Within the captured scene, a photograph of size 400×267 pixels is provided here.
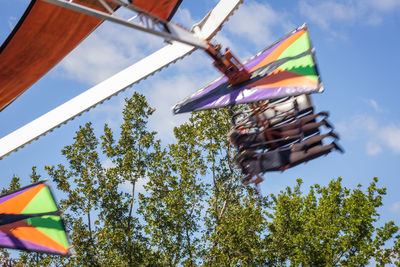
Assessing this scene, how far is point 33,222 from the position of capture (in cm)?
986

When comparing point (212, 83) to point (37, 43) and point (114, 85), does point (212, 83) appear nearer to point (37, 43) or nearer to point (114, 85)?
point (114, 85)

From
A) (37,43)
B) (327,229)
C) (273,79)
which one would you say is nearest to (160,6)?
(37,43)

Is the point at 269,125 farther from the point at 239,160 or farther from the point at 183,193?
the point at 183,193

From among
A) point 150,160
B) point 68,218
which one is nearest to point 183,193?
point 150,160

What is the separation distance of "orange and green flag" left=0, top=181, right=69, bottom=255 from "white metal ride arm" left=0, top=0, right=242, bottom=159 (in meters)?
1.79

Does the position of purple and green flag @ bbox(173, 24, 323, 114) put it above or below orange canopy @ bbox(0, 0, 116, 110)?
below

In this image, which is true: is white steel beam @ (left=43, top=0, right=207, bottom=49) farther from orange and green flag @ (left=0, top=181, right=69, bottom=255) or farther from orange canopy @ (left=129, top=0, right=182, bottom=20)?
orange and green flag @ (left=0, top=181, right=69, bottom=255)

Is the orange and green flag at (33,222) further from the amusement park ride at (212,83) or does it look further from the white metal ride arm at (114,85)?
the white metal ride arm at (114,85)

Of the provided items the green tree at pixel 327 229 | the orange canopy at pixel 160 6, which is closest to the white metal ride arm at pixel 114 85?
the orange canopy at pixel 160 6

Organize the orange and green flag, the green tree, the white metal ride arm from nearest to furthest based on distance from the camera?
the orange and green flag
the white metal ride arm
the green tree

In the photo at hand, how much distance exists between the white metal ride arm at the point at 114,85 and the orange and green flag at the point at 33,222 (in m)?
1.79

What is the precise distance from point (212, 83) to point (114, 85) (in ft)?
8.97

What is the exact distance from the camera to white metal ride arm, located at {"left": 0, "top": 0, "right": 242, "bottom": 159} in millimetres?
9758

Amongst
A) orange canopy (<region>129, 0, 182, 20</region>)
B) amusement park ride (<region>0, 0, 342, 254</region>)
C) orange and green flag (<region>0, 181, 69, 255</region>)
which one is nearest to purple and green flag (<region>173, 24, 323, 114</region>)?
amusement park ride (<region>0, 0, 342, 254</region>)
